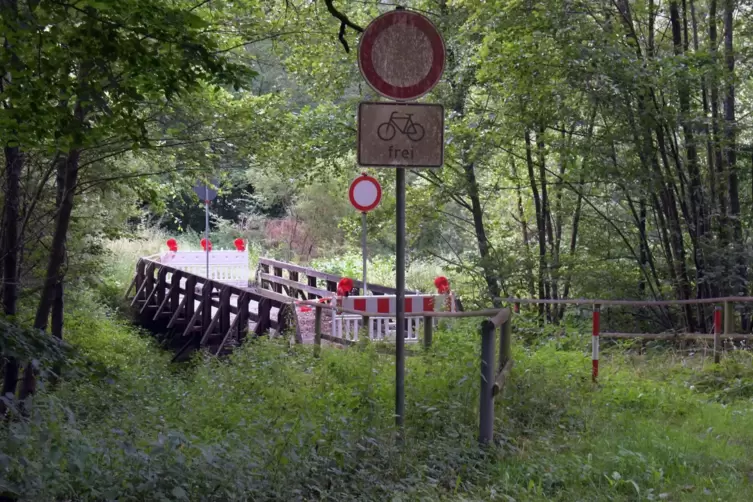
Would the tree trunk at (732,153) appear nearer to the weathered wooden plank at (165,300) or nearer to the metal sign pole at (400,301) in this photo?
the metal sign pole at (400,301)

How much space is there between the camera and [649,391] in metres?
8.06

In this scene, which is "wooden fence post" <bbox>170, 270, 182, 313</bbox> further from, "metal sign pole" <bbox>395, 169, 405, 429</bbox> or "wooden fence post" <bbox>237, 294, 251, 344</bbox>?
"metal sign pole" <bbox>395, 169, 405, 429</bbox>

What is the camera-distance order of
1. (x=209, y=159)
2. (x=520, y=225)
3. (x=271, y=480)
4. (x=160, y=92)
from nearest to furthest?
(x=271, y=480) → (x=160, y=92) → (x=209, y=159) → (x=520, y=225)

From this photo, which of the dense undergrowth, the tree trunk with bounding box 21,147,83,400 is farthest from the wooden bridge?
the dense undergrowth

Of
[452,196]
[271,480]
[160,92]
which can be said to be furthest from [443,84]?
[271,480]

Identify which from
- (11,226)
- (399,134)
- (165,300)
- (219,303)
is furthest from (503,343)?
(165,300)

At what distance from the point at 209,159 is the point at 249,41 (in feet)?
5.10

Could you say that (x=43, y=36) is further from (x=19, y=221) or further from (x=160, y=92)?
(x=19, y=221)

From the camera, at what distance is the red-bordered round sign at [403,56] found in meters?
5.40

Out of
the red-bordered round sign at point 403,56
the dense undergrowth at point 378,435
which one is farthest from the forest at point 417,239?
the red-bordered round sign at point 403,56

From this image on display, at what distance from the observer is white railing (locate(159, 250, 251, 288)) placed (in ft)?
89.5

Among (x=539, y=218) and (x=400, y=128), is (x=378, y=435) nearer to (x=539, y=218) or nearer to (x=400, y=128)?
(x=400, y=128)

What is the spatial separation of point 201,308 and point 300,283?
2684 mm

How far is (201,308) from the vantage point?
1950cm
